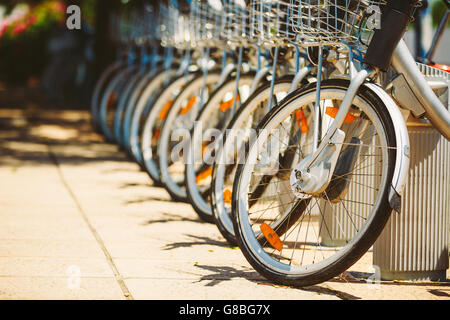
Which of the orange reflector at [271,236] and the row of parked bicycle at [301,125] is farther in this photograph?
the orange reflector at [271,236]

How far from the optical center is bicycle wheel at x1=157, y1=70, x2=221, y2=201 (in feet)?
18.2

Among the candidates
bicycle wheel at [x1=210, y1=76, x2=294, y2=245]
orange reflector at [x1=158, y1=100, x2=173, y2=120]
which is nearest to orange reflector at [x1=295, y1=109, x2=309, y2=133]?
bicycle wheel at [x1=210, y1=76, x2=294, y2=245]

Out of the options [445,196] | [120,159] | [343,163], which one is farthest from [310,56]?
[120,159]

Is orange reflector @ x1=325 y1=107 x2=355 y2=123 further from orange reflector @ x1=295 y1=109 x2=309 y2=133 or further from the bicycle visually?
orange reflector @ x1=295 y1=109 x2=309 y2=133

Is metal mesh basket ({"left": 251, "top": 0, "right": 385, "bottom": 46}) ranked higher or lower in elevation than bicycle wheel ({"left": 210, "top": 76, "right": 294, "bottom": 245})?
higher

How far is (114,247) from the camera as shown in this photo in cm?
421

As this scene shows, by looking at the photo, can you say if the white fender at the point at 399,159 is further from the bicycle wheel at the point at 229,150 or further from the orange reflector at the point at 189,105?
the orange reflector at the point at 189,105

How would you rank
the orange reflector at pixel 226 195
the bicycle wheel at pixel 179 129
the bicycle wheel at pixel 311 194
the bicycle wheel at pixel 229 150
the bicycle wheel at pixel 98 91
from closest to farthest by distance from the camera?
the bicycle wheel at pixel 311 194
the bicycle wheel at pixel 229 150
the orange reflector at pixel 226 195
the bicycle wheel at pixel 179 129
the bicycle wheel at pixel 98 91

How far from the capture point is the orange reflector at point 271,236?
3646 millimetres

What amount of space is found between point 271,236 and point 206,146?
1894mm

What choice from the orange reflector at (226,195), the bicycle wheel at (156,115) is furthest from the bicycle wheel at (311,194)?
the bicycle wheel at (156,115)

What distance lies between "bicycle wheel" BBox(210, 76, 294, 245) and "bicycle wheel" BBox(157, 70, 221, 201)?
0.81 m

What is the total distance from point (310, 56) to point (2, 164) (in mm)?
4460

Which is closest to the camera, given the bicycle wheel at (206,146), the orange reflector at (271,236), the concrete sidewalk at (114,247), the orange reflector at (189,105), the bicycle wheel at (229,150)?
the concrete sidewalk at (114,247)
